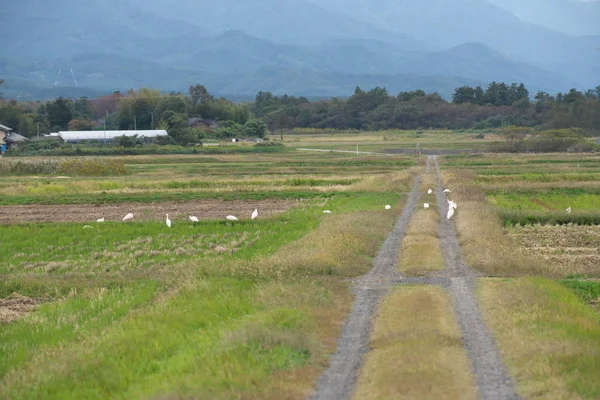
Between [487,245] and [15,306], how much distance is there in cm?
1172

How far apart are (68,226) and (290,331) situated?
19.1m

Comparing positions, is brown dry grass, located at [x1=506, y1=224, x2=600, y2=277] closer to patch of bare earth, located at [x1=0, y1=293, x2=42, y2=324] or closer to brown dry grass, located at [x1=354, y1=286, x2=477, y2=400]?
brown dry grass, located at [x1=354, y1=286, x2=477, y2=400]

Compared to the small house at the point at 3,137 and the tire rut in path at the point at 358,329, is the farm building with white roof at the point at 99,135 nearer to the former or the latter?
the small house at the point at 3,137

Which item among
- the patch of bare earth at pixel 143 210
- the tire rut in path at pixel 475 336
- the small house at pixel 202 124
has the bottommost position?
the patch of bare earth at pixel 143 210

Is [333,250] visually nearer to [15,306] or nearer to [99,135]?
[15,306]

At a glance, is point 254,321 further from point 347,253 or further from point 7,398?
point 347,253

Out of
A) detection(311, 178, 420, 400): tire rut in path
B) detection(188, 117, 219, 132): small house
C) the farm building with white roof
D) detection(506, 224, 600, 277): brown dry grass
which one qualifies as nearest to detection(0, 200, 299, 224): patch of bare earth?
detection(506, 224, 600, 277): brown dry grass

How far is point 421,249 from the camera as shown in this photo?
2164 cm

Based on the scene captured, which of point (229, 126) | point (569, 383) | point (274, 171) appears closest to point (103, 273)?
point (569, 383)

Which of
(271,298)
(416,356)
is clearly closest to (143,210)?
(271,298)

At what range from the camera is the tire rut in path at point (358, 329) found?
10.1 metres

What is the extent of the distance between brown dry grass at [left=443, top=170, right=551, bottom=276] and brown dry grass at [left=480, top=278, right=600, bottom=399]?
186 cm

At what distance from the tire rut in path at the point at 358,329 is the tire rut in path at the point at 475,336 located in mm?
1326

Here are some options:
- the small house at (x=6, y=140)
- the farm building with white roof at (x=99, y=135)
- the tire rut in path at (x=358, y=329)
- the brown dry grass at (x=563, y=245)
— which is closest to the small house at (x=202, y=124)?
the farm building with white roof at (x=99, y=135)
